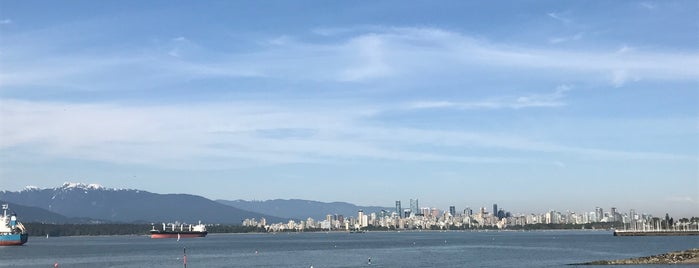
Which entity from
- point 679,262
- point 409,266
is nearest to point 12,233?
point 409,266

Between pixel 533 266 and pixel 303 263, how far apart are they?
3034 centimetres

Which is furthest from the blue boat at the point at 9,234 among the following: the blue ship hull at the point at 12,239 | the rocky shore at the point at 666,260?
the rocky shore at the point at 666,260

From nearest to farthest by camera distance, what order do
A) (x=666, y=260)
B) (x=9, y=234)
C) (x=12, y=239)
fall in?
(x=666, y=260) < (x=9, y=234) < (x=12, y=239)

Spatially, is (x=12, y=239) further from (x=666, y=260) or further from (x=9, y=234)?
(x=666, y=260)

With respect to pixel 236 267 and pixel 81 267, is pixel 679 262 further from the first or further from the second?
pixel 81 267

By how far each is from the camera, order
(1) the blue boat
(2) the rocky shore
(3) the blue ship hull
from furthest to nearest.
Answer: (3) the blue ship hull < (1) the blue boat < (2) the rocky shore

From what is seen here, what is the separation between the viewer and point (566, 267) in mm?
88438

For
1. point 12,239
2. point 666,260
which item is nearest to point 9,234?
point 12,239

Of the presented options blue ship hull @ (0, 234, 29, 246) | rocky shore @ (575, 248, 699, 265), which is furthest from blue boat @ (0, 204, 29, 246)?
rocky shore @ (575, 248, 699, 265)

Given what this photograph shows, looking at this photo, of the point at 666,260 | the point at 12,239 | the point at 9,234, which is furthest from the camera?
the point at 12,239

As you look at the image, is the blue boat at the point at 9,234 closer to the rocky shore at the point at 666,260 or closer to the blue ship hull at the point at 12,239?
the blue ship hull at the point at 12,239

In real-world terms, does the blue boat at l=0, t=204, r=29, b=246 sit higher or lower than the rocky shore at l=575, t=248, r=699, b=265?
higher

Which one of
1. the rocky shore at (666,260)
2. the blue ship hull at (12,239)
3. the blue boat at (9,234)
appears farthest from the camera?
the blue ship hull at (12,239)

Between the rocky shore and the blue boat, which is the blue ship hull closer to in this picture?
the blue boat
